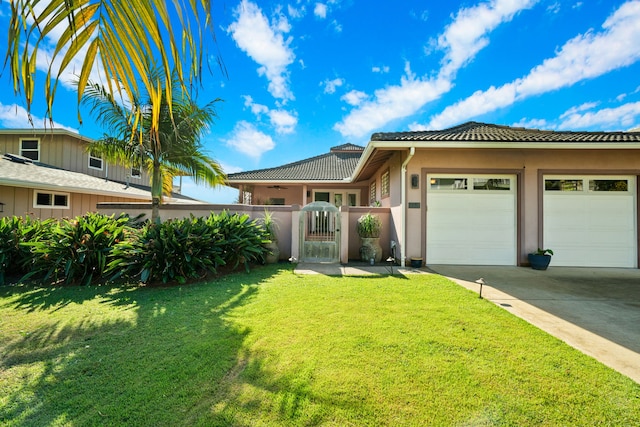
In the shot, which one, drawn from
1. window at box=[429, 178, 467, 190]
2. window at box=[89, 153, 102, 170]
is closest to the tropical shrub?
window at box=[429, 178, 467, 190]

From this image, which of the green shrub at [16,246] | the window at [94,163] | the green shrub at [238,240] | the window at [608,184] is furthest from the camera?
the window at [94,163]

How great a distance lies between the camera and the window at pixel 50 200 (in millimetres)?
9367

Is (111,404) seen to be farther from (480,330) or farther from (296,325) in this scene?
(480,330)

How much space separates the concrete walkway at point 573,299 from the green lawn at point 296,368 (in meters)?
0.38

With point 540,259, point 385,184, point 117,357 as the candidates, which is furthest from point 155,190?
point 540,259

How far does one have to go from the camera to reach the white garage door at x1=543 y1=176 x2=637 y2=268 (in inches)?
273

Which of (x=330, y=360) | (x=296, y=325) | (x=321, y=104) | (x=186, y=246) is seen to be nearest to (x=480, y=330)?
(x=330, y=360)

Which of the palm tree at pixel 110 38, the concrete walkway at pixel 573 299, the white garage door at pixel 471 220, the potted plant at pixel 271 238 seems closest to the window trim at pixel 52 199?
the potted plant at pixel 271 238

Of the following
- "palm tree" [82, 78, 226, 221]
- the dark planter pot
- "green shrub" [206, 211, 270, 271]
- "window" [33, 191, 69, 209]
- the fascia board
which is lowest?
the dark planter pot

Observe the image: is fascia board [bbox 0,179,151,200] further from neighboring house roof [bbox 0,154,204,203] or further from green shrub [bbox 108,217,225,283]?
green shrub [bbox 108,217,225,283]

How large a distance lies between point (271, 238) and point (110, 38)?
20.1 feet

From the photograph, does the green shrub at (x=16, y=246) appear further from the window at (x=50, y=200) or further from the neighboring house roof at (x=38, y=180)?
the window at (x=50, y=200)

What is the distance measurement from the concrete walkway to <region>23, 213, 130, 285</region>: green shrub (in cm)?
442

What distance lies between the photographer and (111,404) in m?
1.87
